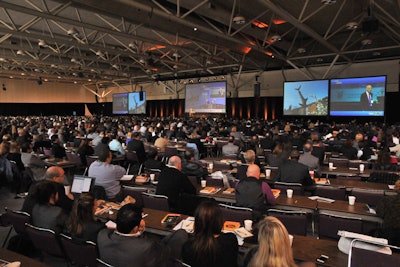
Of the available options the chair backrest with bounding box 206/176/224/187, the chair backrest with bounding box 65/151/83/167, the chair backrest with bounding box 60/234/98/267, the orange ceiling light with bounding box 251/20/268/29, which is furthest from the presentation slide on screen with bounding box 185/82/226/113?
the chair backrest with bounding box 60/234/98/267

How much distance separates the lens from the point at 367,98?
66.1 feet

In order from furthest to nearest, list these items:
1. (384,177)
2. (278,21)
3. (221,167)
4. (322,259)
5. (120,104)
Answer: (120,104) → (278,21) → (221,167) → (384,177) → (322,259)

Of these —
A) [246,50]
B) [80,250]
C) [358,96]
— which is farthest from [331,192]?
[358,96]

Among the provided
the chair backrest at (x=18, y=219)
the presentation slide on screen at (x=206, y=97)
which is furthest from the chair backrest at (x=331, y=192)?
the presentation slide on screen at (x=206, y=97)

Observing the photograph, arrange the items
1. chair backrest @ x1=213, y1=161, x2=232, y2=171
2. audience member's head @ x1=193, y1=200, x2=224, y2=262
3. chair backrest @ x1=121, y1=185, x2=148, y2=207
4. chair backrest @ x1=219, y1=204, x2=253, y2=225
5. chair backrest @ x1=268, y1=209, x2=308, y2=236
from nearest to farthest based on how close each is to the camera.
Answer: audience member's head @ x1=193, y1=200, x2=224, y2=262 → chair backrest @ x1=268, y1=209, x2=308, y2=236 → chair backrest @ x1=219, y1=204, x2=253, y2=225 → chair backrest @ x1=121, y1=185, x2=148, y2=207 → chair backrest @ x1=213, y1=161, x2=232, y2=171

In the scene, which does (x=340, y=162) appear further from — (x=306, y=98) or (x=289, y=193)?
(x=306, y=98)

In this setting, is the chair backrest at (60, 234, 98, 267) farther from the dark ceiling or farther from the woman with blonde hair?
the dark ceiling

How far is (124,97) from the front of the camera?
36594 mm

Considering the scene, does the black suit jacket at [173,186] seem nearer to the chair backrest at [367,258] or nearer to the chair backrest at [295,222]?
the chair backrest at [295,222]

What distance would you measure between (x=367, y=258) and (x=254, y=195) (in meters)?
1.91

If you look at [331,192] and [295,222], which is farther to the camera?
[331,192]

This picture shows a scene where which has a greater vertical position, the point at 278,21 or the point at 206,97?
the point at 278,21

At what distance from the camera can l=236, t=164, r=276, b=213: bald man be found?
438 cm

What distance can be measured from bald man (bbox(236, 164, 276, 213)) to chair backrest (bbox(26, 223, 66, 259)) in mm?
2333
